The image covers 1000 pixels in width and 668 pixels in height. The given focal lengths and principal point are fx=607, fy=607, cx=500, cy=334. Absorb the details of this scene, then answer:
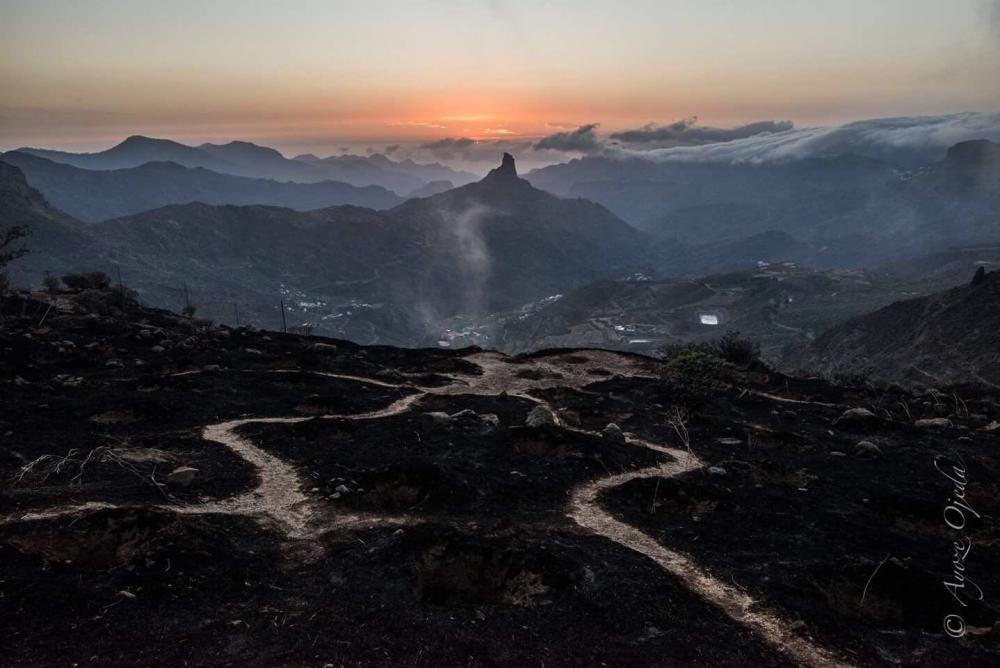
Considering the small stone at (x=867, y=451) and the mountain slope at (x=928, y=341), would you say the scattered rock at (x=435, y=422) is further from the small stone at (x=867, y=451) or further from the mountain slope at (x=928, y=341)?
the mountain slope at (x=928, y=341)

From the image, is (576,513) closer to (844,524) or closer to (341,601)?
(844,524)

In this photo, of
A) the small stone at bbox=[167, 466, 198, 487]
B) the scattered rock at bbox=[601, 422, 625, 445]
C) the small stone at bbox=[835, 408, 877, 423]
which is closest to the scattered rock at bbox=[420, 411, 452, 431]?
the scattered rock at bbox=[601, 422, 625, 445]

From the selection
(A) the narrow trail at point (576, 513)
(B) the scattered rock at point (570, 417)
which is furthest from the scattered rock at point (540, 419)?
(B) the scattered rock at point (570, 417)

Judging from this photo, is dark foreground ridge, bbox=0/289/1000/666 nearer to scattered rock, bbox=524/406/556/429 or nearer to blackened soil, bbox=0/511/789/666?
blackened soil, bbox=0/511/789/666

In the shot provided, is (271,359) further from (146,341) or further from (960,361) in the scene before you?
(960,361)

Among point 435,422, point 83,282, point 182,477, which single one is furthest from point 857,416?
point 83,282

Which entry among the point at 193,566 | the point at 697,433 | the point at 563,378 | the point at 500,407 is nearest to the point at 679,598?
the point at 193,566
